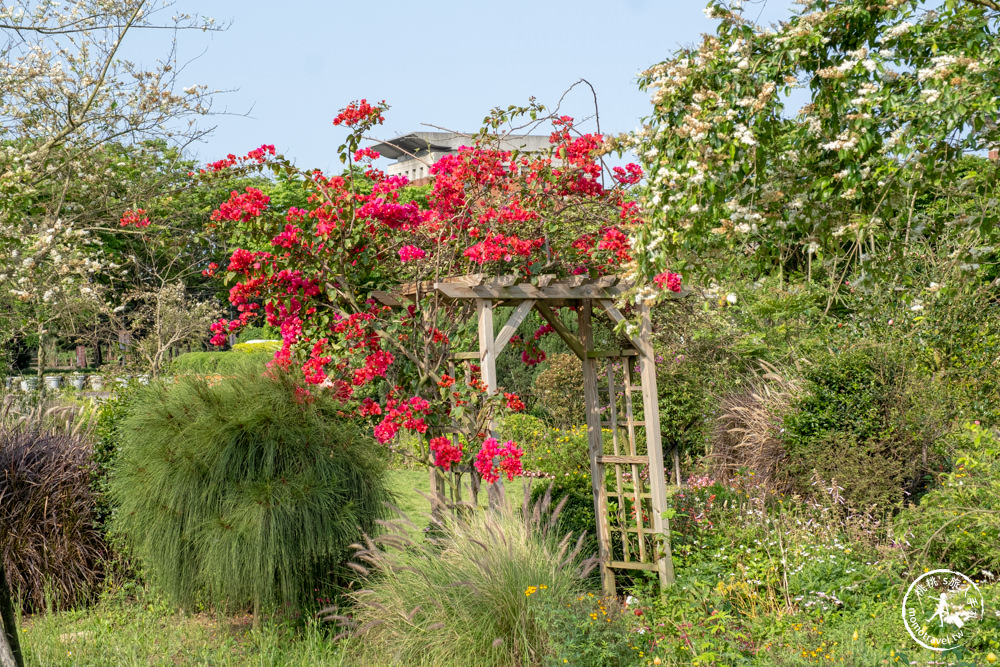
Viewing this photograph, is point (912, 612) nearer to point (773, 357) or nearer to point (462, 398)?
point (462, 398)

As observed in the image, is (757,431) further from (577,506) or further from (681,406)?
(577,506)

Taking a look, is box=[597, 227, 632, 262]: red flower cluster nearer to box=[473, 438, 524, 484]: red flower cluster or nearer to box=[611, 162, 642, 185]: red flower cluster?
box=[611, 162, 642, 185]: red flower cluster

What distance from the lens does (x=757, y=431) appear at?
820 centimetres

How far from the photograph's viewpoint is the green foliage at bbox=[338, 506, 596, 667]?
4203 millimetres

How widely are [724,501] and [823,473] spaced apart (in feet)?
3.36

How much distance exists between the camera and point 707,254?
429 centimetres

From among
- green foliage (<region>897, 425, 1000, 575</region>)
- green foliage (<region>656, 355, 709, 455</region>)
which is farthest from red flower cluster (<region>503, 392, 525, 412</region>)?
green foliage (<region>656, 355, 709, 455</region>)

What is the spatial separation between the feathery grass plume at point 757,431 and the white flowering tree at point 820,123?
4.00m

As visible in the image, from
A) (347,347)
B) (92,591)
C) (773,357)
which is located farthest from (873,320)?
(92,591)

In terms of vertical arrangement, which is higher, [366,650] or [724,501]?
[724,501]

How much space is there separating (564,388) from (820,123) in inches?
323

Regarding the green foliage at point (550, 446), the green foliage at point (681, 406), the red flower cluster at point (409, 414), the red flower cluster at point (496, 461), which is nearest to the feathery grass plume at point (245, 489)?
the red flower cluster at point (409, 414)

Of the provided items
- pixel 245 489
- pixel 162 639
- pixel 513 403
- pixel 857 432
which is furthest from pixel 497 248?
pixel 857 432

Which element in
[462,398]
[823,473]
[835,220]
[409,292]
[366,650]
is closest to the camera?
[835,220]
